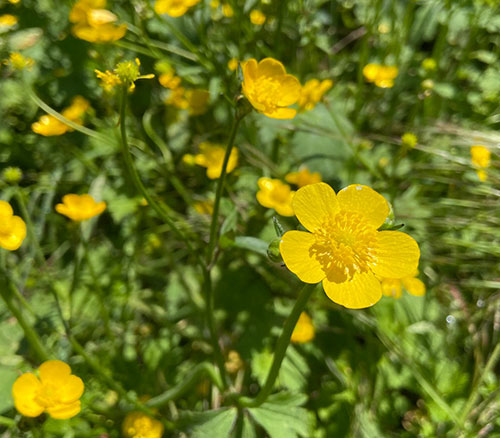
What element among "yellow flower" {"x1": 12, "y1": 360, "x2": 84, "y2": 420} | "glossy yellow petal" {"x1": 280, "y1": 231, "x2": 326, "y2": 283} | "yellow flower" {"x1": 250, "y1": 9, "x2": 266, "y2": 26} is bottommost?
"yellow flower" {"x1": 12, "y1": 360, "x2": 84, "y2": 420}

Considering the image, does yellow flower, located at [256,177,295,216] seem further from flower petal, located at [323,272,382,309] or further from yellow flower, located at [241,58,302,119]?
flower petal, located at [323,272,382,309]

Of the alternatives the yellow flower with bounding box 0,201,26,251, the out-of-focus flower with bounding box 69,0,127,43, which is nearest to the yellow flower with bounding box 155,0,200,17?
the out-of-focus flower with bounding box 69,0,127,43

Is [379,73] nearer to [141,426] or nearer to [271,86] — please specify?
[271,86]

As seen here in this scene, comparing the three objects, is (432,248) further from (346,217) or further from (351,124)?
(346,217)

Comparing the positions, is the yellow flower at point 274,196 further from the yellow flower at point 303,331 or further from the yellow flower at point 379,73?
the yellow flower at point 379,73

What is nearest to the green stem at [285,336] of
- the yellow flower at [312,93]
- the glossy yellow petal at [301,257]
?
the glossy yellow petal at [301,257]

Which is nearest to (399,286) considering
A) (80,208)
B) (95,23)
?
(80,208)

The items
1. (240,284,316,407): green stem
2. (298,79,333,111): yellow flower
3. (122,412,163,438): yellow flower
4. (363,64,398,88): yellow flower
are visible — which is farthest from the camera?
(363,64,398,88): yellow flower
